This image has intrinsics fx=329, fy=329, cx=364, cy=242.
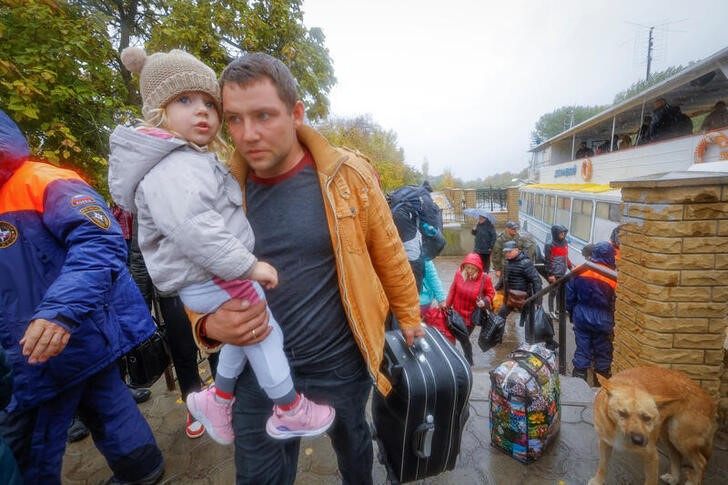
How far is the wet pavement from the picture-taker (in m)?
2.18

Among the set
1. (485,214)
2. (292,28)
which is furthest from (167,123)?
(485,214)

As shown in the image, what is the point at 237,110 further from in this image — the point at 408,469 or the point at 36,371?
the point at 408,469

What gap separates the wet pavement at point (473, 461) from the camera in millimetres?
2176

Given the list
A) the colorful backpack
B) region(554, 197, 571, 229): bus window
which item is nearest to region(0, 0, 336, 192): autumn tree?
the colorful backpack

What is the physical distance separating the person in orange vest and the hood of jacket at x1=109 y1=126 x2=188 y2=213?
14.5ft

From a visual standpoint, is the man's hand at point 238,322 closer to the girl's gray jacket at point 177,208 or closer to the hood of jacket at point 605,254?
the girl's gray jacket at point 177,208

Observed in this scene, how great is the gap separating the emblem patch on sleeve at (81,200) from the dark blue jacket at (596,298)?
473cm

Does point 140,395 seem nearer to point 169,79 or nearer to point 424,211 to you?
point 169,79

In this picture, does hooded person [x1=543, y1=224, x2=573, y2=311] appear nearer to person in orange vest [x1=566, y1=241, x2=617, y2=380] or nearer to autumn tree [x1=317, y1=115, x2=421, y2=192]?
person in orange vest [x1=566, y1=241, x2=617, y2=380]

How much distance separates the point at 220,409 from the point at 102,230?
1095 millimetres

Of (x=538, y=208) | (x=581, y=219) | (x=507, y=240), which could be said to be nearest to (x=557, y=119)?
(x=538, y=208)

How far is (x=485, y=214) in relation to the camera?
27.7 ft

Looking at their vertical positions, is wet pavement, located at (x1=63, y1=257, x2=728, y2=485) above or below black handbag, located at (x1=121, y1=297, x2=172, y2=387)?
below

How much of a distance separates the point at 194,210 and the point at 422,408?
1.42m
